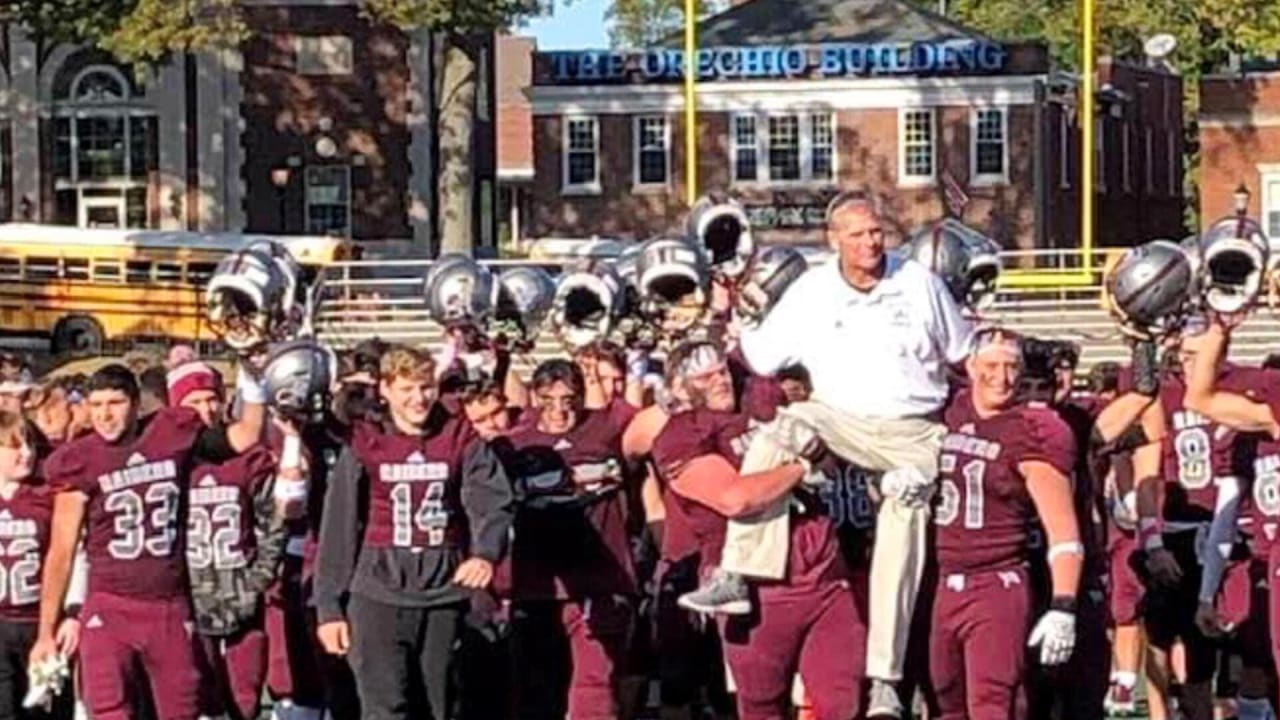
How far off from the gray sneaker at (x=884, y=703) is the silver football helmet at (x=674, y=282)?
3.60 meters

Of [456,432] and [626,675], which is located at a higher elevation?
[456,432]

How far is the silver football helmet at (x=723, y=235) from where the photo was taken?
14812 millimetres

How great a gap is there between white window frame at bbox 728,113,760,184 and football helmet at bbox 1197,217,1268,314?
161 feet

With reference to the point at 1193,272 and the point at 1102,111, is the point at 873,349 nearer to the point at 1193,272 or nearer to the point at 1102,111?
the point at 1193,272

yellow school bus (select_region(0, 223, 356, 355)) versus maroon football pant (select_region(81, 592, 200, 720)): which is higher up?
yellow school bus (select_region(0, 223, 356, 355))

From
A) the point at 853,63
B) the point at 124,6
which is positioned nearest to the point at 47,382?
the point at 124,6

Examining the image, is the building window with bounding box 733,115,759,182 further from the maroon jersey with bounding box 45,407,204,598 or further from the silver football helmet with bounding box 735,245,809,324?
the maroon jersey with bounding box 45,407,204,598

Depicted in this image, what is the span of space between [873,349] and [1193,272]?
1.45 metres

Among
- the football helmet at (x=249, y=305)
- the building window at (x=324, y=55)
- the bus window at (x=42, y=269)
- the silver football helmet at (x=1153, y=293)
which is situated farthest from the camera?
the building window at (x=324, y=55)

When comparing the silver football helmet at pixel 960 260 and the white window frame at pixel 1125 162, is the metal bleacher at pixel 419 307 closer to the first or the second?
the white window frame at pixel 1125 162

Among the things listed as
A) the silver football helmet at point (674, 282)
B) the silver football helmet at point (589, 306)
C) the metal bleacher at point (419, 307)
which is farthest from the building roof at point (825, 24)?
the silver football helmet at point (674, 282)

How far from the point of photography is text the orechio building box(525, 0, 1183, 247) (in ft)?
197

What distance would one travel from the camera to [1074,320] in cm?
4344

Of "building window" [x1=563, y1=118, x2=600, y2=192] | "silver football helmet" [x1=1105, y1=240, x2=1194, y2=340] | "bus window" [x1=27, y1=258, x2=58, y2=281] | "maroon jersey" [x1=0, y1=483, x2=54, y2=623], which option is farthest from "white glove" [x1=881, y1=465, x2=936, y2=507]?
"building window" [x1=563, y1=118, x2=600, y2=192]
